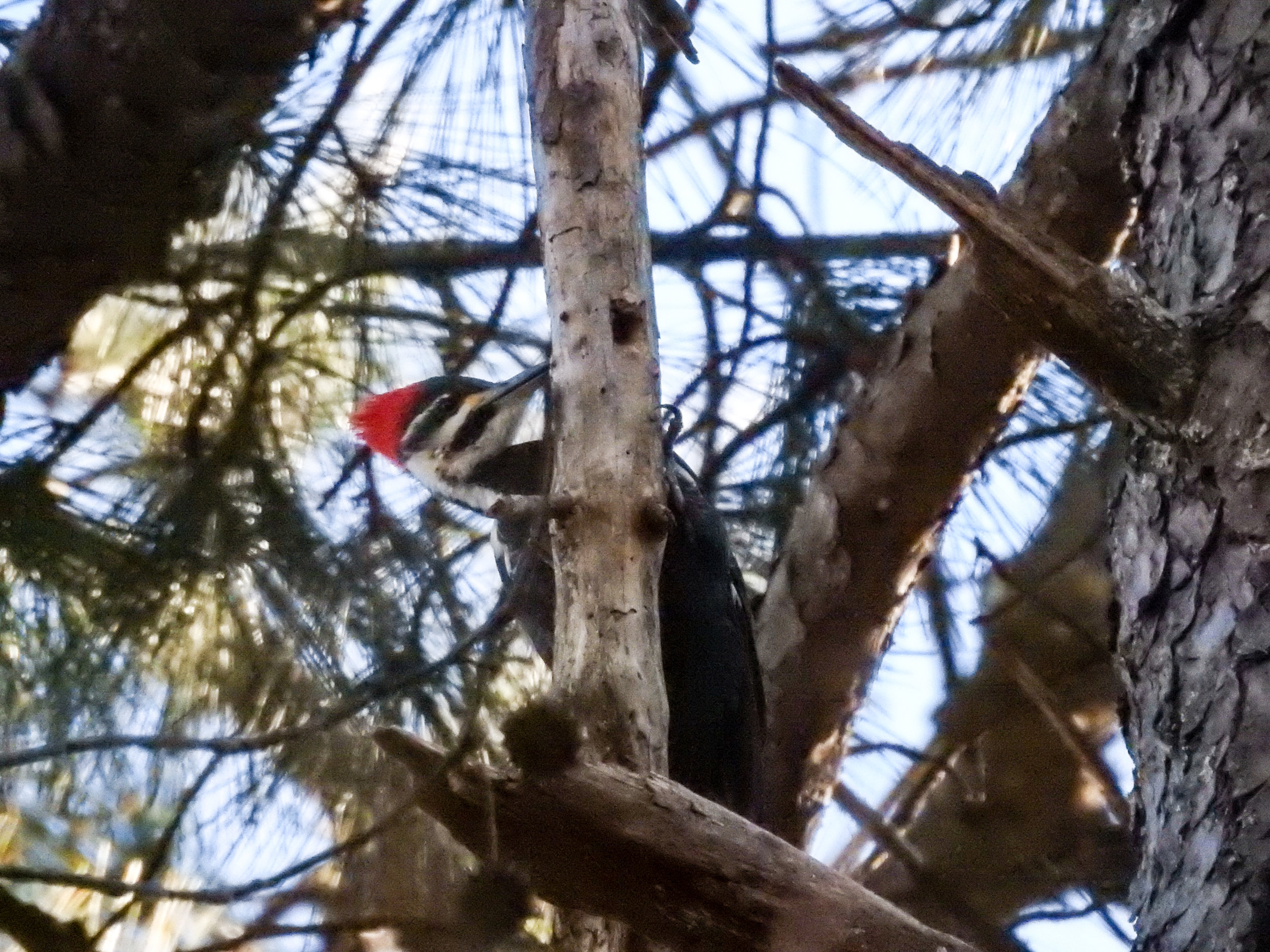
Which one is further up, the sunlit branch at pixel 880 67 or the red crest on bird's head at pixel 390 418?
the sunlit branch at pixel 880 67

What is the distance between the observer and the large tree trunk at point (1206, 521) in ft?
3.72

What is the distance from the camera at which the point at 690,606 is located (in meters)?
2.22

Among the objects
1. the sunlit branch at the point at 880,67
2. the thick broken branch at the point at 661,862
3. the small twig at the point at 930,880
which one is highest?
the sunlit branch at the point at 880,67

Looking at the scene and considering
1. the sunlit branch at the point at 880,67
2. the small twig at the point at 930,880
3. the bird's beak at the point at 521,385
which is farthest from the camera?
the bird's beak at the point at 521,385

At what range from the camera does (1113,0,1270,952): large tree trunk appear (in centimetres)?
113

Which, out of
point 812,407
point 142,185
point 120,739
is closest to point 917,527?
point 812,407

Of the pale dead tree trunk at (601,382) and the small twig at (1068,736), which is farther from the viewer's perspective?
the small twig at (1068,736)

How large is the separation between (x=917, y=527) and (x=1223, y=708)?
0.97m

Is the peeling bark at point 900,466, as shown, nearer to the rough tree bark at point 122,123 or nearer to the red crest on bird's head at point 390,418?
the red crest on bird's head at point 390,418

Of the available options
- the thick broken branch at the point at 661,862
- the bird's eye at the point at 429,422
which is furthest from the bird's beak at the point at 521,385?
the thick broken branch at the point at 661,862

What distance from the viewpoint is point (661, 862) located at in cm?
107

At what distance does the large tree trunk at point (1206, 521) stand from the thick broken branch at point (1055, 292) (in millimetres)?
39

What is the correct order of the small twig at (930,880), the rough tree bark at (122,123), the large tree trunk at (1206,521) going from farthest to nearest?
the rough tree bark at (122,123) < the small twig at (930,880) < the large tree trunk at (1206,521)

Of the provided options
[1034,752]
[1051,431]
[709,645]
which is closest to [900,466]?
[1051,431]
